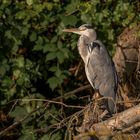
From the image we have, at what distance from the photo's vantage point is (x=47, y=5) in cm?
510

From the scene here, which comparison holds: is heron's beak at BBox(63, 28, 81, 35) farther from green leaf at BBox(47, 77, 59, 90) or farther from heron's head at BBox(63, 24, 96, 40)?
green leaf at BBox(47, 77, 59, 90)

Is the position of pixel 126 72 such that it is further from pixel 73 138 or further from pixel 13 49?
pixel 73 138

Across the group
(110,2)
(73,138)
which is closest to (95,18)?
(110,2)

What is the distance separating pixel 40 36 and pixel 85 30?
0.41 meters

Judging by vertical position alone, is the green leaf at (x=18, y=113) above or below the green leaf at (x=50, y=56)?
below

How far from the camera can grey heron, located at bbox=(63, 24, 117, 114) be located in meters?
4.57

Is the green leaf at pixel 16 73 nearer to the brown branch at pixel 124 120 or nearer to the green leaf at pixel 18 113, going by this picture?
the green leaf at pixel 18 113

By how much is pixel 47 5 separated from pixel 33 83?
29.9 inches

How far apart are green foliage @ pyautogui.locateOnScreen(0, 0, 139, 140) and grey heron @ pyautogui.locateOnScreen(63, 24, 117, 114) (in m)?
0.14

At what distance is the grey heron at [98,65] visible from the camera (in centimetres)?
457

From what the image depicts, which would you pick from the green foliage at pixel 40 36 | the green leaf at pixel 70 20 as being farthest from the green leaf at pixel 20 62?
the green leaf at pixel 70 20

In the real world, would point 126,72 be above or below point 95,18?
below

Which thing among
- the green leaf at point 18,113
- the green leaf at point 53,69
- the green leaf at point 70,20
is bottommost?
the green leaf at point 18,113

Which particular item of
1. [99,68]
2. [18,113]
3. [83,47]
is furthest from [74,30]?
[18,113]
